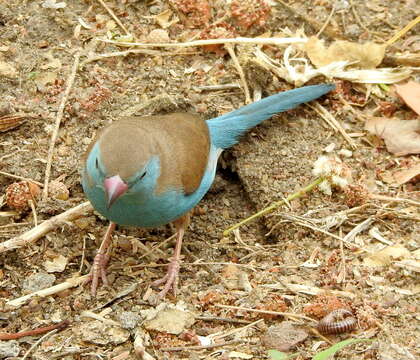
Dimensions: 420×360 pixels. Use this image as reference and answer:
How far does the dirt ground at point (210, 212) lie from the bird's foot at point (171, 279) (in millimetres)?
87

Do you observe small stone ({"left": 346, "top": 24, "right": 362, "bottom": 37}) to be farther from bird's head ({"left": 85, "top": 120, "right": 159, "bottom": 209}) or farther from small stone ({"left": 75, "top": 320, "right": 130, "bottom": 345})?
small stone ({"left": 75, "top": 320, "right": 130, "bottom": 345})

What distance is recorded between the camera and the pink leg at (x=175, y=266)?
461 cm

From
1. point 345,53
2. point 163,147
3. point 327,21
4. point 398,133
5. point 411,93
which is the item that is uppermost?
point 163,147

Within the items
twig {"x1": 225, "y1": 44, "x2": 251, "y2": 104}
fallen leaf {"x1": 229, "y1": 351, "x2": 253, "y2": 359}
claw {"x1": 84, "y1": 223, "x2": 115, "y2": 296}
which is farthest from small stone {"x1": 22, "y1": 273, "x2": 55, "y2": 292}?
twig {"x1": 225, "y1": 44, "x2": 251, "y2": 104}

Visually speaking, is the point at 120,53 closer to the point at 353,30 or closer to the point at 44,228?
the point at 44,228

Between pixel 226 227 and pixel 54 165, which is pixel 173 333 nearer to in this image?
pixel 226 227

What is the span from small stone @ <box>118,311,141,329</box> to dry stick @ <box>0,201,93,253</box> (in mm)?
874

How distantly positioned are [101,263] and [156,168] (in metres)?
0.77

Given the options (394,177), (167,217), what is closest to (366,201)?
(394,177)

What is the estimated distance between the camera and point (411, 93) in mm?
5770

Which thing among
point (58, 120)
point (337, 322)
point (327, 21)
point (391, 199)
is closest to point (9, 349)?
point (337, 322)

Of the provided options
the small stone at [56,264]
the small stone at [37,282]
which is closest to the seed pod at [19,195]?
the small stone at [56,264]

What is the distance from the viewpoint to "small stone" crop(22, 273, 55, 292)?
176 inches

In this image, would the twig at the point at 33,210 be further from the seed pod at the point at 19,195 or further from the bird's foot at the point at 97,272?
the bird's foot at the point at 97,272
